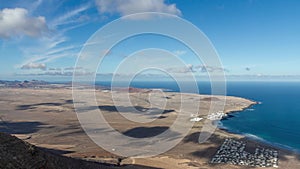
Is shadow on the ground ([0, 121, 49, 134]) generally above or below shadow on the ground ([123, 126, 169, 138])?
above

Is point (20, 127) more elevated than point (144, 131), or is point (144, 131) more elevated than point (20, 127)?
point (20, 127)

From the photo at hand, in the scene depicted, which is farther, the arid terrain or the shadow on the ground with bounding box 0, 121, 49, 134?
the shadow on the ground with bounding box 0, 121, 49, 134

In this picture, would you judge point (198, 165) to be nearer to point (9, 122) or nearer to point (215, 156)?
point (215, 156)

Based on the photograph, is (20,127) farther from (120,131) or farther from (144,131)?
(144,131)

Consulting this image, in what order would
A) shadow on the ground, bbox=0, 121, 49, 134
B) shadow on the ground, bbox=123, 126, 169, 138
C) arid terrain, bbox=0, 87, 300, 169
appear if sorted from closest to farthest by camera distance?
arid terrain, bbox=0, 87, 300, 169
shadow on the ground, bbox=123, 126, 169, 138
shadow on the ground, bbox=0, 121, 49, 134

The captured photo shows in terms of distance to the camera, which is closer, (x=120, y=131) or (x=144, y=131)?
(x=144, y=131)

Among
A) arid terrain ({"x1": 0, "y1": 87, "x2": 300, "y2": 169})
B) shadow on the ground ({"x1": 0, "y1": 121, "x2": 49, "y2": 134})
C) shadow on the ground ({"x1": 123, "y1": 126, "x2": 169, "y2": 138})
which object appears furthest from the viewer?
shadow on the ground ({"x1": 0, "y1": 121, "x2": 49, "y2": 134})

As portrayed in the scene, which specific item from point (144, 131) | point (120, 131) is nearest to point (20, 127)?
point (120, 131)

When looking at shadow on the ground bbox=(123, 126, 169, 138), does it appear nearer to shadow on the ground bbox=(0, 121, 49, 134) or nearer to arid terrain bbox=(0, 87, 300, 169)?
arid terrain bbox=(0, 87, 300, 169)

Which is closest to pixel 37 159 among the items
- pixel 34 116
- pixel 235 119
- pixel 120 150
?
pixel 120 150

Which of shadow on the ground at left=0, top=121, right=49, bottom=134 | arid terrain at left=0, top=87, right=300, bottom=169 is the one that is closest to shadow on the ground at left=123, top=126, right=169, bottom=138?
arid terrain at left=0, top=87, right=300, bottom=169

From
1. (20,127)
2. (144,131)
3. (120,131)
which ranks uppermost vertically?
(20,127)
